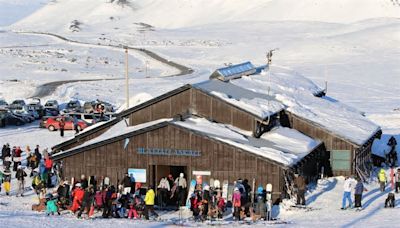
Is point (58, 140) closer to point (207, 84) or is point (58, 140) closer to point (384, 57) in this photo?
point (207, 84)

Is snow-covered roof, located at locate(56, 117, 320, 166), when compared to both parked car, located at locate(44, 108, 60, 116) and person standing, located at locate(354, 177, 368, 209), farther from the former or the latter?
parked car, located at locate(44, 108, 60, 116)

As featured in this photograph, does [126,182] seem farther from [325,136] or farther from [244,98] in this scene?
[325,136]

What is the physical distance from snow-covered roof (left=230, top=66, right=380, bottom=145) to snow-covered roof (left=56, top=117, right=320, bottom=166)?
1.54 m

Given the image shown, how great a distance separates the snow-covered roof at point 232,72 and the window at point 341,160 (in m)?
7.14

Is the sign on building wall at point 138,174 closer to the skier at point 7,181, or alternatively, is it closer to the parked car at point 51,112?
the skier at point 7,181

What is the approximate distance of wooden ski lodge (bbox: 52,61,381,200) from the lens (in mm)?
27438

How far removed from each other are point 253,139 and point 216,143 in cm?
263

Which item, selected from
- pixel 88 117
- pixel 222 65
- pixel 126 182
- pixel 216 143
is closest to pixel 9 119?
pixel 88 117

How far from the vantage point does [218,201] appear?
24828 millimetres

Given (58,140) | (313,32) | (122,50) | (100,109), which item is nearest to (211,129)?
(58,140)

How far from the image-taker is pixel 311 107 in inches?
1444

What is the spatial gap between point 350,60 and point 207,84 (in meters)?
71.8

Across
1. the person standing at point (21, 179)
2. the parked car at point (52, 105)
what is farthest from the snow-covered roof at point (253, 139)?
the parked car at point (52, 105)

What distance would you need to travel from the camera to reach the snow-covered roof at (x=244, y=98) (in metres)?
31.0
